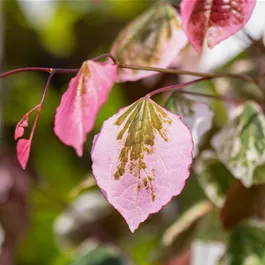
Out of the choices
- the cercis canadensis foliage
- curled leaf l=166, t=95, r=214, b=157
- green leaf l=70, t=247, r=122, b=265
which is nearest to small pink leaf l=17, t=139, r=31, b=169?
the cercis canadensis foliage

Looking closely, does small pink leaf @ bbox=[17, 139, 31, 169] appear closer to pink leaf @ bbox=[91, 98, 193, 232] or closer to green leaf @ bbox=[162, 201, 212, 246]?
pink leaf @ bbox=[91, 98, 193, 232]

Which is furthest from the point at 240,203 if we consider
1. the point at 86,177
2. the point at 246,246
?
the point at 86,177

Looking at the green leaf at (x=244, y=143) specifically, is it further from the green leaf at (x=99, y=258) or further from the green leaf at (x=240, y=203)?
the green leaf at (x=99, y=258)

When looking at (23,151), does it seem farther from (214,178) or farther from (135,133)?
(214,178)

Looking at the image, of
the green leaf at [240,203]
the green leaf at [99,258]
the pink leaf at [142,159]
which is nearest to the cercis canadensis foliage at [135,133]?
the pink leaf at [142,159]

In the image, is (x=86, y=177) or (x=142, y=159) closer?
(x=142, y=159)

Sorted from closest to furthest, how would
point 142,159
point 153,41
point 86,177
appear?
point 142,159 < point 153,41 < point 86,177

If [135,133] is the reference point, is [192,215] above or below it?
below
